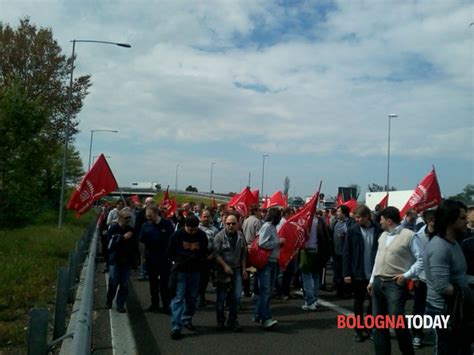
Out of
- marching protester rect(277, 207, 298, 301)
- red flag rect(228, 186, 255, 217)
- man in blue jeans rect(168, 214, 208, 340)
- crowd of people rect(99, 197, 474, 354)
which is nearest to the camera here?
crowd of people rect(99, 197, 474, 354)

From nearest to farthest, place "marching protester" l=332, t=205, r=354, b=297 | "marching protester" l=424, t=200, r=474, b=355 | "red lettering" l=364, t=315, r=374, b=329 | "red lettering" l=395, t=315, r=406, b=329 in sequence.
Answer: "marching protester" l=424, t=200, r=474, b=355
"red lettering" l=395, t=315, r=406, b=329
"red lettering" l=364, t=315, r=374, b=329
"marching protester" l=332, t=205, r=354, b=297

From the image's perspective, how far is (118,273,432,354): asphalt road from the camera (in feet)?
22.0

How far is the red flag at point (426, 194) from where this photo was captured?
599 inches

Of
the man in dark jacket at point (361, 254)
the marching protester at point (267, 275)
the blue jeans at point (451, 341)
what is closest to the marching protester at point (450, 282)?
the blue jeans at point (451, 341)

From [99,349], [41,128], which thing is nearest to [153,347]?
[99,349]

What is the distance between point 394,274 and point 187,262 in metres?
3.20

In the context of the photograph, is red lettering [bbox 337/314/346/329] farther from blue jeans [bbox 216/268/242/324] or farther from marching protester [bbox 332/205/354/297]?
marching protester [bbox 332/205/354/297]

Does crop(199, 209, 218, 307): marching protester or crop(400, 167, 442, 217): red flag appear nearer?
crop(199, 209, 218, 307): marching protester

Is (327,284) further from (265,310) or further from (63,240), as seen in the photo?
(63,240)

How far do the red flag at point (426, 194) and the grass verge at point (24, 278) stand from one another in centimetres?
999

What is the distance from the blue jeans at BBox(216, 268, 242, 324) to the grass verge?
274cm

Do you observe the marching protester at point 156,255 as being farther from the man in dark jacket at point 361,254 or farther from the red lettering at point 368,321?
the red lettering at point 368,321

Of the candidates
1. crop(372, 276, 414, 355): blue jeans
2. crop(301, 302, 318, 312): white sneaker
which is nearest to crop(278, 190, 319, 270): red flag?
crop(301, 302, 318, 312): white sneaker

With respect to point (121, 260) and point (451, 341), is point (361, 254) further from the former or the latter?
point (121, 260)
